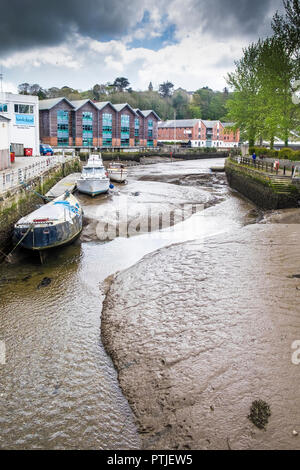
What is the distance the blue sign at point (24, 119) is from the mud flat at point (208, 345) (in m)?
35.4

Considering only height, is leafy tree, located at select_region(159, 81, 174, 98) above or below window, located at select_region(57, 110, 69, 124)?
above

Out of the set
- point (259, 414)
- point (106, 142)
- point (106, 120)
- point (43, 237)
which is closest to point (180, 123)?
point (106, 120)

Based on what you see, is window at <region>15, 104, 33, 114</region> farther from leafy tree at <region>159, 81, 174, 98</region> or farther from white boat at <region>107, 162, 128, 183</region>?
leafy tree at <region>159, 81, 174, 98</region>

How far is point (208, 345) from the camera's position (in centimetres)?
792

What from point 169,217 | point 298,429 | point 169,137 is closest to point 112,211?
point 169,217

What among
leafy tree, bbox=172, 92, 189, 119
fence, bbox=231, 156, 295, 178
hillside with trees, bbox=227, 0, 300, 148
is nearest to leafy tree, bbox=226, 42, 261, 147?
hillside with trees, bbox=227, 0, 300, 148

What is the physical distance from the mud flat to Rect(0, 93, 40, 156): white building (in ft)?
115

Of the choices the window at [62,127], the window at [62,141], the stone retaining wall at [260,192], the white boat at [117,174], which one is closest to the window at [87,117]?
the window at [62,127]

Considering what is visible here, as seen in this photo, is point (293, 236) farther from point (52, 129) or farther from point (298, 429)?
point (52, 129)

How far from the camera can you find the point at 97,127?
244ft

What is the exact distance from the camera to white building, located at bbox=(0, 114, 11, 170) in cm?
2400

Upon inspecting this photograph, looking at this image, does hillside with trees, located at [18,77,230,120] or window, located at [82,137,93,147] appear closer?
window, located at [82,137,93,147]

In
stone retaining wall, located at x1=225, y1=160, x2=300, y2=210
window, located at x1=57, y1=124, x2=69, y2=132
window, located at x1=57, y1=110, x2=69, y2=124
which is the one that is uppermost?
window, located at x1=57, y1=110, x2=69, y2=124

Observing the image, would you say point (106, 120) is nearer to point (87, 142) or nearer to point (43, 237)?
point (87, 142)
